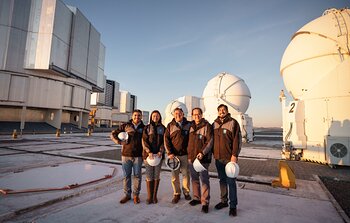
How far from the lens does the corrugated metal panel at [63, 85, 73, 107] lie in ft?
111

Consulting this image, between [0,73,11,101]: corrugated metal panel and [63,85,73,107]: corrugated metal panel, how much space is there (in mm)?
8148

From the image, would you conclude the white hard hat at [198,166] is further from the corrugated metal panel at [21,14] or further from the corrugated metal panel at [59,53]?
the corrugated metal panel at [21,14]

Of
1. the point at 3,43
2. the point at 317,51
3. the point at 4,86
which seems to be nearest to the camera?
the point at 317,51

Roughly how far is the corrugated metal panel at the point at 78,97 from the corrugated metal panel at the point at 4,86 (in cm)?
1000

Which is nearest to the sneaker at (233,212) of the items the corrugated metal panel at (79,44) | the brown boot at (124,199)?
the brown boot at (124,199)

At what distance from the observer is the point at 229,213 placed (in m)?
3.20

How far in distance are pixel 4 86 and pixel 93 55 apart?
18.6 metres

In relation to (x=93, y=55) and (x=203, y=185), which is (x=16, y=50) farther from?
(x=203, y=185)

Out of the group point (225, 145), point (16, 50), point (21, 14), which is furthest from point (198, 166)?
point (21, 14)

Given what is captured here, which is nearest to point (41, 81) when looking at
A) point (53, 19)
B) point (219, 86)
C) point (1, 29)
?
point (1, 29)

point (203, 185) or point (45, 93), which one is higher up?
point (45, 93)

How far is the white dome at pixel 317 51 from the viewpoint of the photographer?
849 cm

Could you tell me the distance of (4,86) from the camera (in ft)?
86.6

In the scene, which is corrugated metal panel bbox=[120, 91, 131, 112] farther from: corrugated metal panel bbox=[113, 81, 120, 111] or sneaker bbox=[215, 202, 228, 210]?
sneaker bbox=[215, 202, 228, 210]
